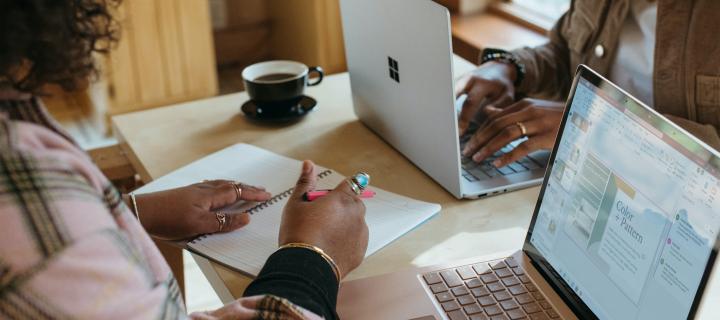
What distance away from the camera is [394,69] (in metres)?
1.29

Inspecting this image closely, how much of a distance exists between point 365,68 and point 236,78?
6.95 feet

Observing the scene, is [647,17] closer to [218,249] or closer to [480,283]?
[480,283]

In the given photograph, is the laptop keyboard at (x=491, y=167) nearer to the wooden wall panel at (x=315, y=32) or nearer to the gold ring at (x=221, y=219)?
the gold ring at (x=221, y=219)

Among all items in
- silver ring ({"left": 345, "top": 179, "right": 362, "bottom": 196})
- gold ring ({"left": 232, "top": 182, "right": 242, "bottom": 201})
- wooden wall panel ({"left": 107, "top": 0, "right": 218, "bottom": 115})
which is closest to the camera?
silver ring ({"left": 345, "top": 179, "right": 362, "bottom": 196})

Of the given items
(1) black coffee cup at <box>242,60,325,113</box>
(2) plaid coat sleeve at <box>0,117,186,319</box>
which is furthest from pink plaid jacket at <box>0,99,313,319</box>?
(1) black coffee cup at <box>242,60,325,113</box>

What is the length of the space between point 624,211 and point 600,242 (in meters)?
0.06

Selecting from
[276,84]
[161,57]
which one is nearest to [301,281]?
[276,84]

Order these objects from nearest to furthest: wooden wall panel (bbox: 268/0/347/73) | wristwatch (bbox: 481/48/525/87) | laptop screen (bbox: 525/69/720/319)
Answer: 1. laptop screen (bbox: 525/69/720/319)
2. wristwatch (bbox: 481/48/525/87)
3. wooden wall panel (bbox: 268/0/347/73)

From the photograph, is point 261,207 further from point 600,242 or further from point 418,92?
point 600,242

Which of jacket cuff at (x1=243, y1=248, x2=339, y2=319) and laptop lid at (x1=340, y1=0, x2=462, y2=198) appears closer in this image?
jacket cuff at (x1=243, y1=248, x2=339, y2=319)

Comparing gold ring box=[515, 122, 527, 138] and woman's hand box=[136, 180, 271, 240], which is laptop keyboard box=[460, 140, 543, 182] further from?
woman's hand box=[136, 180, 271, 240]

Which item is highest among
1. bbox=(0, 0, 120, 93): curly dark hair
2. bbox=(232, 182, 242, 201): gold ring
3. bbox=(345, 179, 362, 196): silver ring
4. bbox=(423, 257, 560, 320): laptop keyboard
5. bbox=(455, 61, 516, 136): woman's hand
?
bbox=(0, 0, 120, 93): curly dark hair

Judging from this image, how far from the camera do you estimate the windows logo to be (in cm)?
127

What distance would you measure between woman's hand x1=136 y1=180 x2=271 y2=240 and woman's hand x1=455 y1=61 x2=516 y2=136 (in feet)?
1.53
